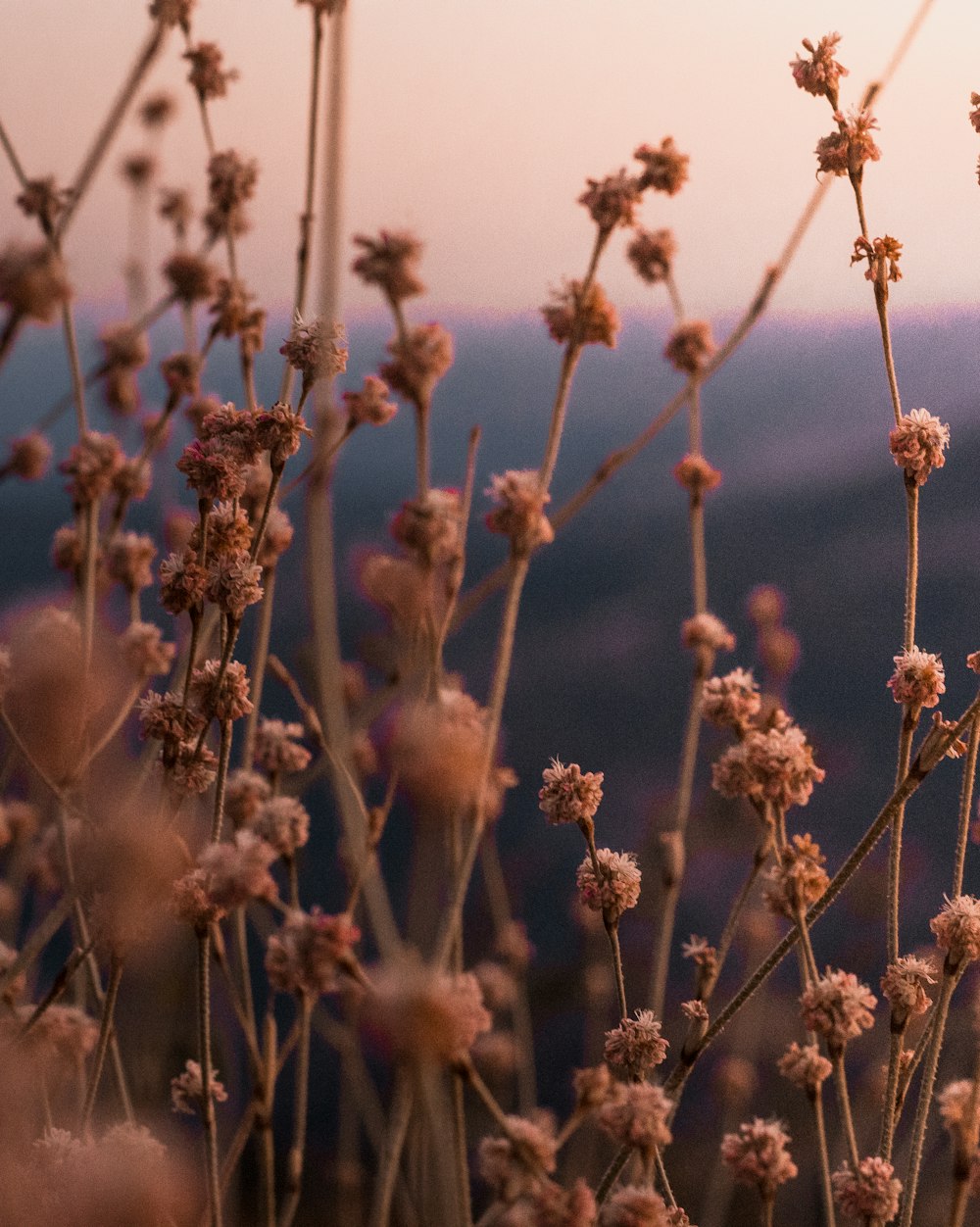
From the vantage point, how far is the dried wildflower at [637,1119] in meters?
0.27

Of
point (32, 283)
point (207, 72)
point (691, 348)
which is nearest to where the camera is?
point (32, 283)

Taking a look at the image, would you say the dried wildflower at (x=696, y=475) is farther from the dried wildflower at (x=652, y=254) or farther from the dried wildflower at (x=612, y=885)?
the dried wildflower at (x=612, y=885)

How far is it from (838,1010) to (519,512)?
19 centimetres

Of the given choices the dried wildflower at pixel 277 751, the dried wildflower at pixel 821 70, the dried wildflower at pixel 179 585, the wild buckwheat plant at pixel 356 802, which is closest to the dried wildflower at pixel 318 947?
the wild buckwheat plant at pixel 356 802

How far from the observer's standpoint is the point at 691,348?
0.59 m

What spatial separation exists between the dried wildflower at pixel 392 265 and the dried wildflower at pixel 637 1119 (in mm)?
198

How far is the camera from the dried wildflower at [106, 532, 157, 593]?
542mm

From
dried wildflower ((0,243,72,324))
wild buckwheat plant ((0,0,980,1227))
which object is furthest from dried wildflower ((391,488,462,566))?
dried wildflower ((0,243,72,324))

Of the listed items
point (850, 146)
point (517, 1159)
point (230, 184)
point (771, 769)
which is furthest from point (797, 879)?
point (230, 184)

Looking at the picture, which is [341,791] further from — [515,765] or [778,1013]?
[778,1013]

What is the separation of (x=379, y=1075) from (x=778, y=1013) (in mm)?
292

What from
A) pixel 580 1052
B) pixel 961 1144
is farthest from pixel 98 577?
pixel 580 1052

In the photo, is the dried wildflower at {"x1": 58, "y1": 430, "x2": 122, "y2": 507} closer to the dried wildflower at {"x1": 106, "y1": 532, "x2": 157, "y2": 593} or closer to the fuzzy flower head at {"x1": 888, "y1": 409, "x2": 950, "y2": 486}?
the dried wildflower at {"x1": 106, "y1": 532, "x2": 157, "y2": 593}

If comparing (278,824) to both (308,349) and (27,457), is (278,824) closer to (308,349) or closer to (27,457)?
(308,349)
